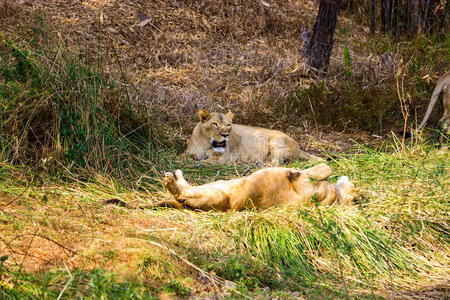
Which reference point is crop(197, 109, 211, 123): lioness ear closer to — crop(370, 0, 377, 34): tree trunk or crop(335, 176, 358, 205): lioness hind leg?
crop(335, 176, 358, 205): lioness hind leg

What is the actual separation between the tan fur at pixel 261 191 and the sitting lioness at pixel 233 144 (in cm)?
257

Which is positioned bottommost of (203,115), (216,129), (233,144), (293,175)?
(233,144)

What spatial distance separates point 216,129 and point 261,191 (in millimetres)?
3133

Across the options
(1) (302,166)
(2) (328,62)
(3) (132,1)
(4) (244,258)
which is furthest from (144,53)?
(4) (244,258)

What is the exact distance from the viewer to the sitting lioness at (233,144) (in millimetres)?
8836

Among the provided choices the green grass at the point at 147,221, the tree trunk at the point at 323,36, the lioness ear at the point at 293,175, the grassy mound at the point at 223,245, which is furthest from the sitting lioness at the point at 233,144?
the tree trunk at the point at 323,36

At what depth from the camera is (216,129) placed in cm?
895

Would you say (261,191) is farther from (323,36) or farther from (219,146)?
(323,36)

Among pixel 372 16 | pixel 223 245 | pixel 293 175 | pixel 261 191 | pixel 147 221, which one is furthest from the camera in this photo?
pixel 372 16

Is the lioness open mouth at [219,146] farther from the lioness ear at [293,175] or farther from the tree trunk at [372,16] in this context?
the tree trunk at [372,16]

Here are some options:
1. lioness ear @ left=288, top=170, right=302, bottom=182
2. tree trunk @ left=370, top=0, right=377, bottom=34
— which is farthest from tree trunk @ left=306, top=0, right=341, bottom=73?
lioness ear @ left=288, top=170, right=302, bottom=182

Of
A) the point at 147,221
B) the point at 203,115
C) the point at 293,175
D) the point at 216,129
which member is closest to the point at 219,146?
the point at 216,129

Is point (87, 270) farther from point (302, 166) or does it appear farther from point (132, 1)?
point (132, 1)

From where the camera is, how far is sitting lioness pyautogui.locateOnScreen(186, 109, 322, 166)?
8.84 meters
